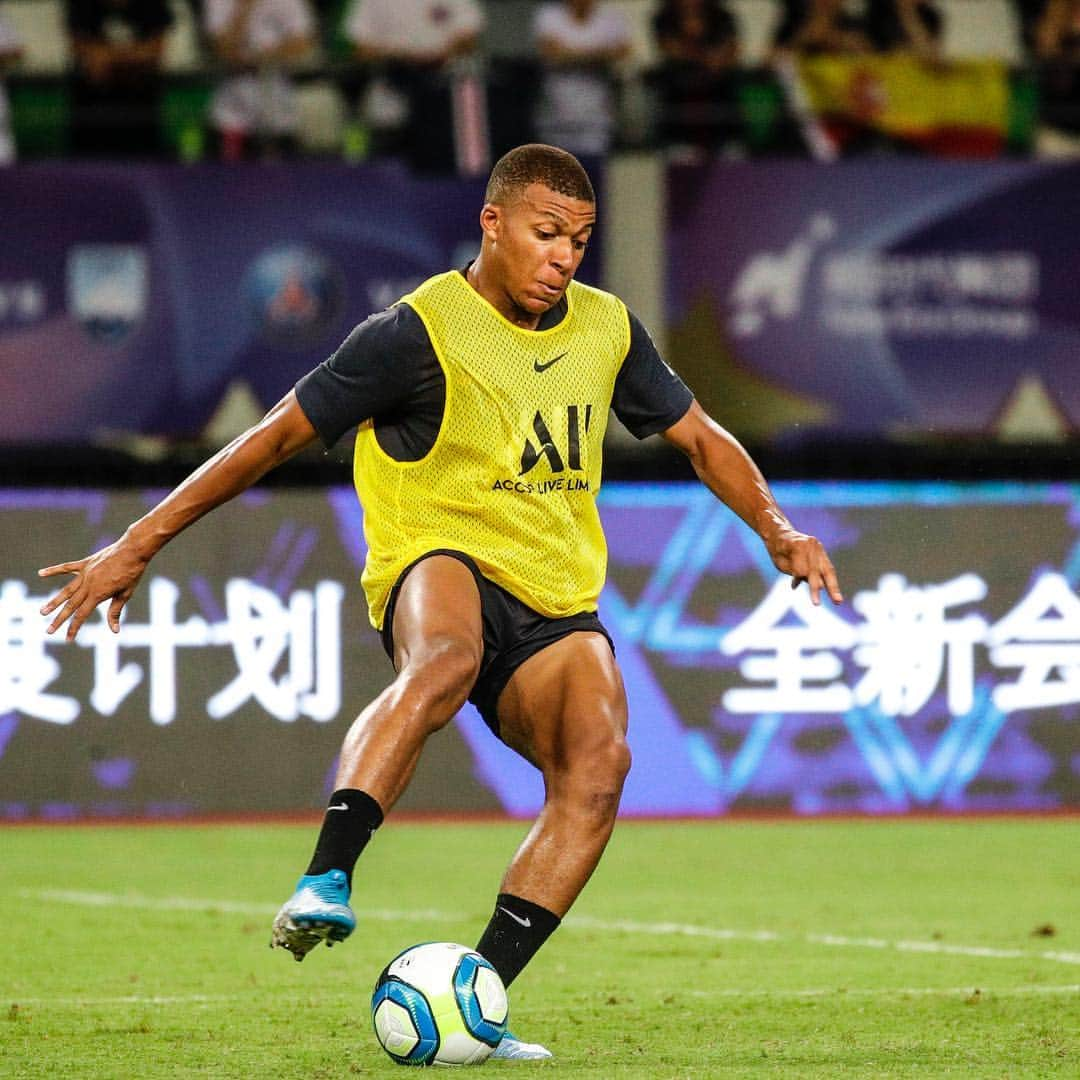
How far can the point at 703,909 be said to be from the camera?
8195 mm

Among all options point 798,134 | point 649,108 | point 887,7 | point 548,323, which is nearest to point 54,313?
point 649,108

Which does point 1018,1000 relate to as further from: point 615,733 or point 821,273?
point 821,273

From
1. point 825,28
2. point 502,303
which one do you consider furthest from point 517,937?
point 825,28

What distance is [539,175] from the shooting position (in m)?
5.29

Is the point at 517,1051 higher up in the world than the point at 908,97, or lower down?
higher up

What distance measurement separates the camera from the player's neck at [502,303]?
215 inches

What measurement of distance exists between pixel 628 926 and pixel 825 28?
7.83 meters

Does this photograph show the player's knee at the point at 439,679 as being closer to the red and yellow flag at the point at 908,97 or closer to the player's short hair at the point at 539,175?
the player's short hair at the point at 539,175

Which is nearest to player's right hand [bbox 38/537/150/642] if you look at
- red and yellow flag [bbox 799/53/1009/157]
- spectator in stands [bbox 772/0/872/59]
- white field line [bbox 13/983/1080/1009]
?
white field line [bbox 13/983/1080/1009]

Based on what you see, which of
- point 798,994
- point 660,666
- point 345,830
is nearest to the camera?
point 345,830

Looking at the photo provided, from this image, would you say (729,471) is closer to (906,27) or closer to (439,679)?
(439,679)

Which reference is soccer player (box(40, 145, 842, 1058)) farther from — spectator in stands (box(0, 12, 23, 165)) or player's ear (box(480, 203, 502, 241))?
spectator in stands (box(0, 12, 23, 165))

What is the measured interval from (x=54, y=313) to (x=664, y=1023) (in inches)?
313

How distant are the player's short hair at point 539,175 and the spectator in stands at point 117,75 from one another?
822cm
